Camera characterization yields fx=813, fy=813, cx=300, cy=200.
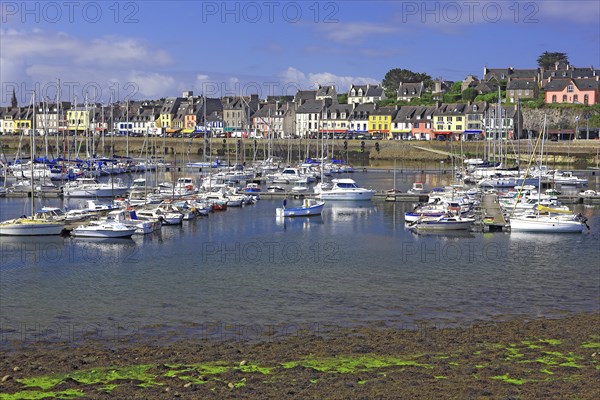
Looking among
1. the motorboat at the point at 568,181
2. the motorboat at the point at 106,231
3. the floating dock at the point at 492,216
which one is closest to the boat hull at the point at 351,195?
the floating dock at the point at 492,216

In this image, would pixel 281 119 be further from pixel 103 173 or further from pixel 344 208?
pixel 344 208

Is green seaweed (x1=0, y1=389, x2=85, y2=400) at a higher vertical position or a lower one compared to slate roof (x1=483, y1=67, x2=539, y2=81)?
lower

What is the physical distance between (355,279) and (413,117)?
78.6 m

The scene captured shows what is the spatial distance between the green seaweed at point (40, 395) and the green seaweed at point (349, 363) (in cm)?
420

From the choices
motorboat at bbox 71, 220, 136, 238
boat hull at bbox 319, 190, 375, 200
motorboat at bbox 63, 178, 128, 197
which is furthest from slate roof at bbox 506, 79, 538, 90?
motorboat at bbox 71, 220, 136, 238

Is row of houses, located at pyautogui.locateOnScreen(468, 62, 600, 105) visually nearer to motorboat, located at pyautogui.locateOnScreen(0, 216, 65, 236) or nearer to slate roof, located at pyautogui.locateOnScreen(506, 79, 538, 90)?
slate roof, located at pyautogui.locateOnScreen(506, 79, 538, 90)

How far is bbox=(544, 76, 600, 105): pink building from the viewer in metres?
101

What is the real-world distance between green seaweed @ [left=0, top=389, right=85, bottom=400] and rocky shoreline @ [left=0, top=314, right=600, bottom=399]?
22 mm

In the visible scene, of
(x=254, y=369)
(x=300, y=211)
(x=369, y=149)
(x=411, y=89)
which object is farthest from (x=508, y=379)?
(x=411, y=89)

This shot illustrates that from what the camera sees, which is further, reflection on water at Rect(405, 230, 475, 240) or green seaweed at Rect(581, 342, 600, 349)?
reflection on water at Rect(405, 230, 475, 240)

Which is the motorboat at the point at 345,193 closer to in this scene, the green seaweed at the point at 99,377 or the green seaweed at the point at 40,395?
the green seaweed at the point at 99,377

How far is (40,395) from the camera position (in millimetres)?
14672

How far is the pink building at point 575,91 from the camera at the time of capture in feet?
331

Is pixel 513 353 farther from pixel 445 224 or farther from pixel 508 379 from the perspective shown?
pixel 445 224
